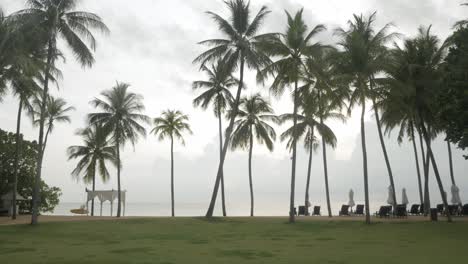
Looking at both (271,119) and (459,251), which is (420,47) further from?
(459,251)

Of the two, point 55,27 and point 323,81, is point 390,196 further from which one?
point 55,27

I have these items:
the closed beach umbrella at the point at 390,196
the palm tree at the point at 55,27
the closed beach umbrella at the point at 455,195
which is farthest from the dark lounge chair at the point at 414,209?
the palm tree at the point at 55,27

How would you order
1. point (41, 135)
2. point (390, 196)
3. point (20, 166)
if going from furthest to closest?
point (20, 166)
point (390, 196)
point (41, 135)

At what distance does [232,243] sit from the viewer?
643 inches

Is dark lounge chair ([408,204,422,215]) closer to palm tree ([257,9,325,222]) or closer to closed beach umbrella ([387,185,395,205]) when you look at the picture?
closed beach umbrella ([387,185,395,205])

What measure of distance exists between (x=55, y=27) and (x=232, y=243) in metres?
15.7

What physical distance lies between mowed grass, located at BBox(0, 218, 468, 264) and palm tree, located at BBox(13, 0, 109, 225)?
5875mm

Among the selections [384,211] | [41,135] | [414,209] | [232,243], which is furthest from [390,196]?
[41,135]

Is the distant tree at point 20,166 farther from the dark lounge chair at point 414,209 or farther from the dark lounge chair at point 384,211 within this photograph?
the dark lounge chair at point 414,209

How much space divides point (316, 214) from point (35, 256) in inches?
1004

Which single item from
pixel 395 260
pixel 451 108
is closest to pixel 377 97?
pixel 451 108

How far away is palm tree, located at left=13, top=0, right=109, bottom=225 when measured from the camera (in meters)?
23.9

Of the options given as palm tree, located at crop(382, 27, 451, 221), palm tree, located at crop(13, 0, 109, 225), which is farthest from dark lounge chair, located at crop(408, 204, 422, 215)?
palm tree, located at crop(13, 0, 109, 225)

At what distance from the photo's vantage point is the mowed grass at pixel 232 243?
12.4 metres
